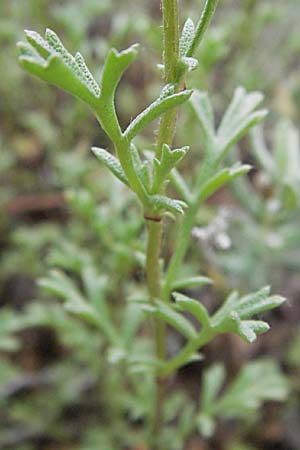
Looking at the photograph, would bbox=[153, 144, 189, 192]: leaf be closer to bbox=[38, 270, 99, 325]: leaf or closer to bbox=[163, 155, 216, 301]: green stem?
bbox=[163, 155, 216, 301]: green stem

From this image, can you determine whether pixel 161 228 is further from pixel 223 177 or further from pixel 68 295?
pixel 68 295

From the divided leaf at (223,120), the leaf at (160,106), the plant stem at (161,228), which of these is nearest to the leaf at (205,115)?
the divided leaf at (223,120)

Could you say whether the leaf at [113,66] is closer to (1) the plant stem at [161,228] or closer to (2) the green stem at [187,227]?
(1) the plant stem at [161,228]

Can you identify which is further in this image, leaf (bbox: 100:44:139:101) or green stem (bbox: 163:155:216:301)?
green stem (bbox: 163:155:216:301)

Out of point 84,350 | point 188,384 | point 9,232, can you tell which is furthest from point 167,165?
point 9,232

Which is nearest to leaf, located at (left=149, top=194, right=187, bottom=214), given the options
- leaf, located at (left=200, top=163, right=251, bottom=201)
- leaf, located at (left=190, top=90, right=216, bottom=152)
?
leaf, located at (left=200, top=163, right=251, bottom=201)

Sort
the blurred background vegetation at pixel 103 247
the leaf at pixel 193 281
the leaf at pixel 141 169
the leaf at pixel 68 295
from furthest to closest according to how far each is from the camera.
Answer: the blurred background vegetation at pixel 103 247 → the leaf at pixel 68 295 → the leaf at pixel 193 281 → the leaf at pixel 141 169

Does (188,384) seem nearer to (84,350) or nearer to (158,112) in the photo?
(84,350)
